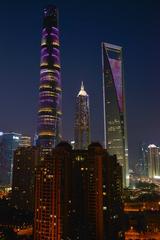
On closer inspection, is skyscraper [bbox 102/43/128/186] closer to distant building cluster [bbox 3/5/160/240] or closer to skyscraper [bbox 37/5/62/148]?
distant building cluster [bbox 3/5/160/240]

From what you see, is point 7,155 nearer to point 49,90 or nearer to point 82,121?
point 82,121

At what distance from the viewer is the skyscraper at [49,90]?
13838 centimetres

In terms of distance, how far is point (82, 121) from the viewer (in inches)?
6531

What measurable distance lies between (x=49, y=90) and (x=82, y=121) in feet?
106

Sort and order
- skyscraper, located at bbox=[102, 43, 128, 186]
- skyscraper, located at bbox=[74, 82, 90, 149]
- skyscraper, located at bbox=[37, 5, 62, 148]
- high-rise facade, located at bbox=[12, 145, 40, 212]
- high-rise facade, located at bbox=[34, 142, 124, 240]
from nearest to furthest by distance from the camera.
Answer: high-rise facade, located at bbox=[34, 142, 124, 240]
high-rise facade, located at bbox=[12, 145, 40, 212]
skyscraper, located at bbox=[37, 5, 62, 148]
skyscraper, located at bbox=[102, 43, 128, 186]
skyscraper, located at bbox=[74, 82, 90, 149]

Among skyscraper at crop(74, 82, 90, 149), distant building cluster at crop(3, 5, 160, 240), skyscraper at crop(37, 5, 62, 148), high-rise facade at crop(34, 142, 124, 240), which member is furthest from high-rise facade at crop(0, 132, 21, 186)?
high-rise facade at crop(34, 142, 124, 240)

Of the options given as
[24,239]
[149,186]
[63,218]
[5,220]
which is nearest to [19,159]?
[5,220]

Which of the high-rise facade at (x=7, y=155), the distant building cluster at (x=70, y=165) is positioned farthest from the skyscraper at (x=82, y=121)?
the high-rise facade at (x=7, y=155)

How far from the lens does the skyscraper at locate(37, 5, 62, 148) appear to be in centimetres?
13838

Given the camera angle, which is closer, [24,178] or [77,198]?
[77,198]

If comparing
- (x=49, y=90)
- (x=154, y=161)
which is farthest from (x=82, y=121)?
(x=154, y=161)

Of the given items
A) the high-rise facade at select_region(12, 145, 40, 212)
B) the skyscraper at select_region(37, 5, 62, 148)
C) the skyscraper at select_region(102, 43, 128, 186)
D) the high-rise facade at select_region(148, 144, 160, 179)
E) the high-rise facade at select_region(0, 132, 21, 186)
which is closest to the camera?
the high-rise facade at select_region(12, 145, 40, 212)

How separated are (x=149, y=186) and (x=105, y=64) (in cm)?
5803

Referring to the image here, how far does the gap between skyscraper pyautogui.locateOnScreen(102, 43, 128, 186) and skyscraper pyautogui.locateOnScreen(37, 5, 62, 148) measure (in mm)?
22641
